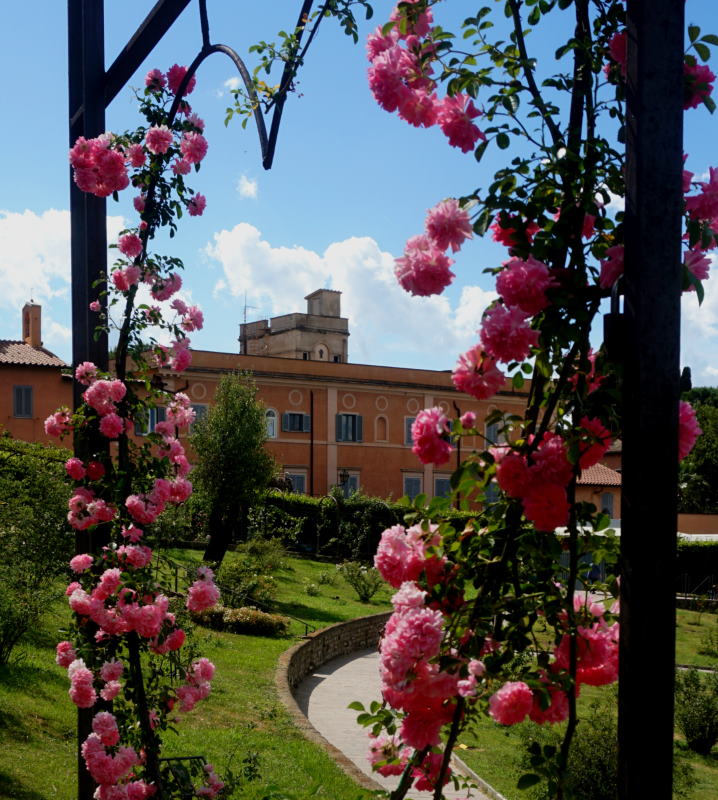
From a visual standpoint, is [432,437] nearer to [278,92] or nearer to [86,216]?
[278,92]

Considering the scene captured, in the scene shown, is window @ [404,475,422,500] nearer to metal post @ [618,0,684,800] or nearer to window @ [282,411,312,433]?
window @ [282,411,312,433]

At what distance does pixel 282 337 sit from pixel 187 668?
49.4 meters

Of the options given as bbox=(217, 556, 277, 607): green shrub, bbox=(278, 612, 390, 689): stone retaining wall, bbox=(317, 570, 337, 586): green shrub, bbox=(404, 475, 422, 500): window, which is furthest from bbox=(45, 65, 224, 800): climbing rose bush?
bbox=(404, 475, 422, 500): window

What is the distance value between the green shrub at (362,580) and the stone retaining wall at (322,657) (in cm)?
269

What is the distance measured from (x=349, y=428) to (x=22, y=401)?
12.8 meters

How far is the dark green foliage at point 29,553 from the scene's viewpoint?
9141 millimetres

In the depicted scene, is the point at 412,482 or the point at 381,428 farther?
the point at 412,482

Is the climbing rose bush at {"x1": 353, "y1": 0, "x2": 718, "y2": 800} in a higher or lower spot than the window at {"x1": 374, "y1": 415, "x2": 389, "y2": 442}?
higher

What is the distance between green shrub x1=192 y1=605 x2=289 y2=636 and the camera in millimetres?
15922

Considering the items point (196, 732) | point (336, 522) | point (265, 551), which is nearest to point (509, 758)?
point (196, 732)

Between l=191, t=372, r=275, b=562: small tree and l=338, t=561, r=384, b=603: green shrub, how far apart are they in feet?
10.2

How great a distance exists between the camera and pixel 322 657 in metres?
16.1

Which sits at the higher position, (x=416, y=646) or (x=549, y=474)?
(x=549, y=474)

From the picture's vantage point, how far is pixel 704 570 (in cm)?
3127
